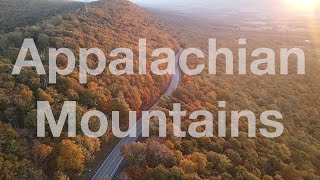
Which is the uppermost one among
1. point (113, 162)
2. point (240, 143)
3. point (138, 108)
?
point (138, 108)

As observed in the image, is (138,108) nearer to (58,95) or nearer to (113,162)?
(58,95)

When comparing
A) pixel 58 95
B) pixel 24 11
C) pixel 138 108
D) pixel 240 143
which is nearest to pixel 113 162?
pixel 58 95

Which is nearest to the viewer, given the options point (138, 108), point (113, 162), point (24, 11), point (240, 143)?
point (113, 162)

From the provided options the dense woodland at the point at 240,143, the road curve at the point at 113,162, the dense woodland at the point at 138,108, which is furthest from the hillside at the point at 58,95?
the dense woodland at the point at 240,143

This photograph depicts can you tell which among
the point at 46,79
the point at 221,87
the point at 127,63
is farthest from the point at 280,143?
the point at 46,79

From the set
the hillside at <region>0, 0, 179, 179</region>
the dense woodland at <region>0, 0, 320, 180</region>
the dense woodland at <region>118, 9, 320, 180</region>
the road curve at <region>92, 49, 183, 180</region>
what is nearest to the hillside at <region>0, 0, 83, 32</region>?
the dense woodland at <region>0, 0, 320, 180</region>

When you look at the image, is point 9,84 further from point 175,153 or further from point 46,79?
point 175,153
